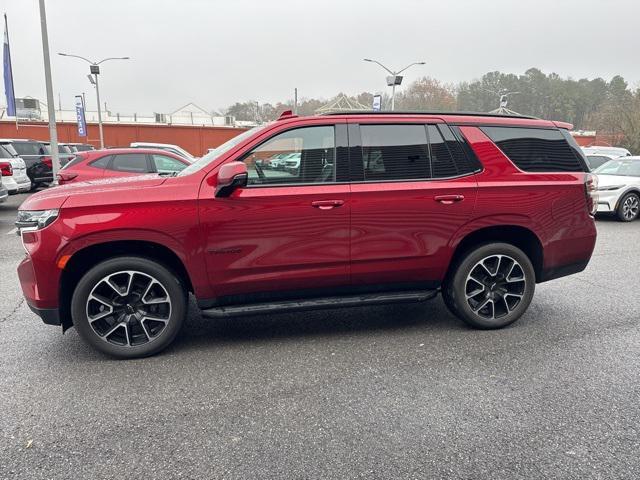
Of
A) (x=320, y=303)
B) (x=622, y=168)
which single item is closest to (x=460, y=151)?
(x=320, y=303)

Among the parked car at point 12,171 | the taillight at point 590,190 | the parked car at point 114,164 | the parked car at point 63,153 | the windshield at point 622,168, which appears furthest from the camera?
the parked car at point 63,153

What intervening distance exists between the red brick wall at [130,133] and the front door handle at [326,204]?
39.5 meters

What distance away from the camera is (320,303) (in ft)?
12.3

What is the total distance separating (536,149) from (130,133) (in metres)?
40.4

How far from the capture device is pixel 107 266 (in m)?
3.43

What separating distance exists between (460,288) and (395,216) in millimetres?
933

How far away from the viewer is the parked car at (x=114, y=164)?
9.80m

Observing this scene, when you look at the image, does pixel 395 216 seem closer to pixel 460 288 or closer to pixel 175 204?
pixel 460 288

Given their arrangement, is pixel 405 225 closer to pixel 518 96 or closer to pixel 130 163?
pixel 130 163

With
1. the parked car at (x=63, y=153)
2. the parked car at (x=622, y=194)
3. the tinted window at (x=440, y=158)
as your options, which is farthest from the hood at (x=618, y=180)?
the parked car at (x=63, y=153)

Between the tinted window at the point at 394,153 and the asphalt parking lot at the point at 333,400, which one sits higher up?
the tinted window at the point at 394,153

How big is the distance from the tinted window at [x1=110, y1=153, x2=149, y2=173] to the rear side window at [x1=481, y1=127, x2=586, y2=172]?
8.42 m

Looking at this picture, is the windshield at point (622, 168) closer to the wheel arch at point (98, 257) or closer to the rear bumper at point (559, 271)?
the rear bumper at point (559, 271)

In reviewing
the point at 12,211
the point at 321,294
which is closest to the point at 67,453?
the point at 321,294
